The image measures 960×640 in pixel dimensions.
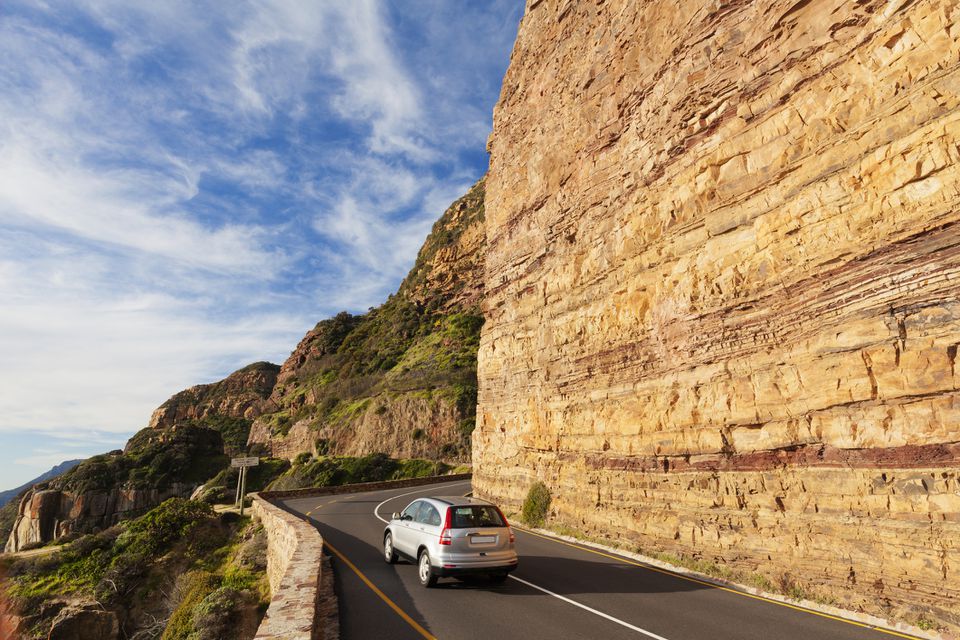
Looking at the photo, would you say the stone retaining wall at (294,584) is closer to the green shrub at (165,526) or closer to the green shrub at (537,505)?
the green shrub at (537,505)

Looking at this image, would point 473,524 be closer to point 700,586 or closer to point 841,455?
point 700,586

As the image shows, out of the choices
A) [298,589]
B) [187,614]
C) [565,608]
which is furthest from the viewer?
[187,614]

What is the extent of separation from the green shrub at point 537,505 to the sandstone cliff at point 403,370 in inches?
1302

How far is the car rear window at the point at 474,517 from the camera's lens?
9.87 meters

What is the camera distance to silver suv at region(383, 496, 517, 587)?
31.3 feet

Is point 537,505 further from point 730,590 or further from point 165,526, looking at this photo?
point 165,526

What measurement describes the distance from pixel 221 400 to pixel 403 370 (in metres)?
77.0

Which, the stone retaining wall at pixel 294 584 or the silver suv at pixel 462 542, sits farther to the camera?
the silver suv at pixel 462 542

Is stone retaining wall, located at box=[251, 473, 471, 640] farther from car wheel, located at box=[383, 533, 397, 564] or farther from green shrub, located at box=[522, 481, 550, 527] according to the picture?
green shrub, located at box=[522, 481, 550, 527]

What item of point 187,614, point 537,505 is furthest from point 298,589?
point 537,505

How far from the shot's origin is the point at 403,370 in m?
69.9

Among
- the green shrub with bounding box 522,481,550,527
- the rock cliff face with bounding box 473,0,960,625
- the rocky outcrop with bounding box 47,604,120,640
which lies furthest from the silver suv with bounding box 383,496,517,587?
the rocky outcrop with bounding box 47,604,120,640

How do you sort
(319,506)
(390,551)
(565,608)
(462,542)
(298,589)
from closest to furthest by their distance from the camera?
(298,589)
(565,608)
(462,542)
(390,551)
(319,506)

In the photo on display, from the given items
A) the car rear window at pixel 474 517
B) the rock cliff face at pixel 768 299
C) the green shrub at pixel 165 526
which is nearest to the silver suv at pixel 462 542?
the car rear window at pixel 474 517
